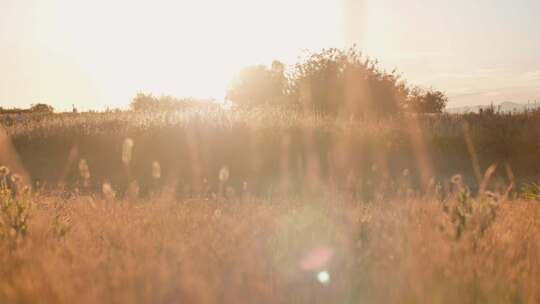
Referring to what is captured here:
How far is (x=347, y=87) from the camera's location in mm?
29234

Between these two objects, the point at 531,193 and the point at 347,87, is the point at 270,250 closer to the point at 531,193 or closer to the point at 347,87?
the point at 531,193

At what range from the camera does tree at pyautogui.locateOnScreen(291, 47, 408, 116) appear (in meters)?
28.8

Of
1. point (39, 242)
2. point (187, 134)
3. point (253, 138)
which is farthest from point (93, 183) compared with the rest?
point (39, 242)

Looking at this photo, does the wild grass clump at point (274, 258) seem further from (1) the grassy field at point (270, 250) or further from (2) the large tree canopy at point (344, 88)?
(2) the large tree canopy at point (344, 88)

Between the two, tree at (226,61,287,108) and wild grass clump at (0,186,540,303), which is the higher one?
tree at (226,61,287,108)

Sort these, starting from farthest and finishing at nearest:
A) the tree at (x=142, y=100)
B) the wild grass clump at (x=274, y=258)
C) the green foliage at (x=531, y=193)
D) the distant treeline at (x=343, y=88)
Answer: the tree at (x=142, y=100), the distant treeline at (x=343, y=88), the green foliage at (x=531, y=193), the wild grass clump at (x=274, y=258)

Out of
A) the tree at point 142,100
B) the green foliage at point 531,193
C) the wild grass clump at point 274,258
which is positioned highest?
the tree at point 142,100

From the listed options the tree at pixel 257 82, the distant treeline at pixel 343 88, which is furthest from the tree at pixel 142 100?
the distant treeline at pixel 343 88

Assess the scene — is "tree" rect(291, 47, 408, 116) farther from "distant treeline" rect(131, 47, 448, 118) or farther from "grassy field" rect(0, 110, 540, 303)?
"grassy field" rect(0, 110, 540, 303)

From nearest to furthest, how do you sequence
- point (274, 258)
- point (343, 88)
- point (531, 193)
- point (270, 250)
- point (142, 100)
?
point (274, 258) → point (270, 250) → point (531, 193) → point (343, 88) → point (142, 100)

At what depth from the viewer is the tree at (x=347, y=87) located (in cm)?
2880

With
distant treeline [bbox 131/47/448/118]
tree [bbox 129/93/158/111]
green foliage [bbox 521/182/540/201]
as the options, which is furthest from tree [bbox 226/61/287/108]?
green foliage [bbox 521/182/540/201]

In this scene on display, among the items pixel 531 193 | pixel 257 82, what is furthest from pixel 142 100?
pixel 531 193

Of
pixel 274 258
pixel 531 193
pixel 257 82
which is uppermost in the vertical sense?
pixel 257 82
